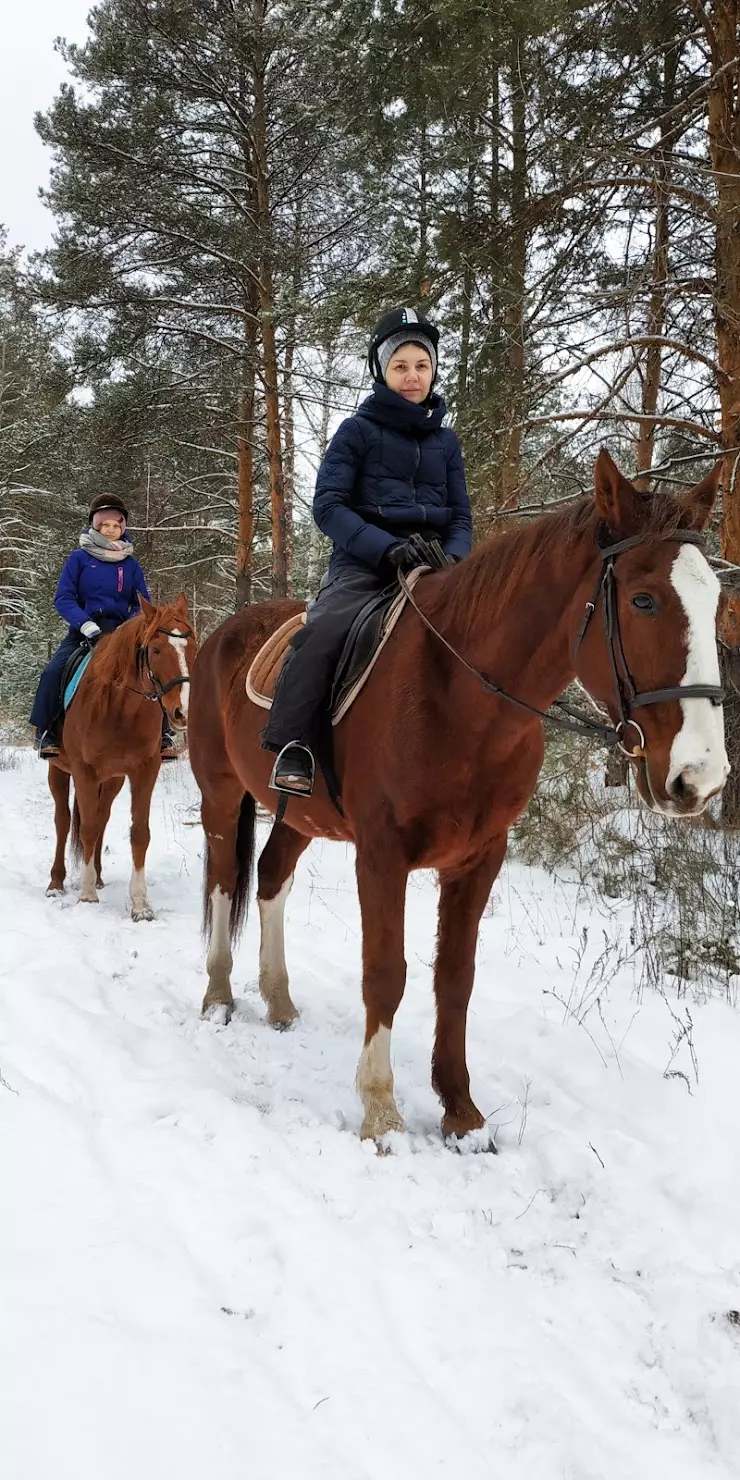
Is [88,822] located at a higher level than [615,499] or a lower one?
lower

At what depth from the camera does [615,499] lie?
7.40ft

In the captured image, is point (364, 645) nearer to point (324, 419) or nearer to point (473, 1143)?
point (473, 1143)

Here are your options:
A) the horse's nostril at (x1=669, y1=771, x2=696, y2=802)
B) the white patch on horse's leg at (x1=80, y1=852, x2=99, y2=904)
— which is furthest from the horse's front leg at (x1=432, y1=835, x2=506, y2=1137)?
the white patch on horse's leg at (x1=80, y1=852, x2=99, y2=904)

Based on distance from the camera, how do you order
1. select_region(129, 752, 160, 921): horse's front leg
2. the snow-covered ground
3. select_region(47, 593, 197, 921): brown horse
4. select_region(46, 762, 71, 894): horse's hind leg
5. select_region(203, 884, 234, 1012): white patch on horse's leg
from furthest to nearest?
select_region(46, 762, 71, 894): horse's hind leg, select_region(47, 593, 197, 921): brown horse, select_region(129, 752, 160, 921): horse's front leg, select_region(203, 884, 234, 1012): white patch on horse's leg, the snow-covered ground

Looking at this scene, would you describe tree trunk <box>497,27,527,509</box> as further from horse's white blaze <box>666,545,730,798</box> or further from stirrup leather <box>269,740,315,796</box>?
horse's white blaze <box>666,545,730,798</box>

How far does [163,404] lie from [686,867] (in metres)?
10.4

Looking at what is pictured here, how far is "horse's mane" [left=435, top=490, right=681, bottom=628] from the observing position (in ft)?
7.36

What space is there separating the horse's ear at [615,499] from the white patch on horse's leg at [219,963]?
326cm

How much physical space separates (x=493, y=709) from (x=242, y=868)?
2.57 meters

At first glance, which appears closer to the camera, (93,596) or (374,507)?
(374,507)

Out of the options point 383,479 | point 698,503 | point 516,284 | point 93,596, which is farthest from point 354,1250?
point 516,284

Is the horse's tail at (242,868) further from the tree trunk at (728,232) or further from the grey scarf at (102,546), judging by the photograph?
the tree trunk at (728,232)

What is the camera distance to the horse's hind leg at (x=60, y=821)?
7047mm

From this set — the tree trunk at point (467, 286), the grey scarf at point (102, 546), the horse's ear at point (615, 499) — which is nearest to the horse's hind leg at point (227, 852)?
the horse's ear at point (615, 499)
